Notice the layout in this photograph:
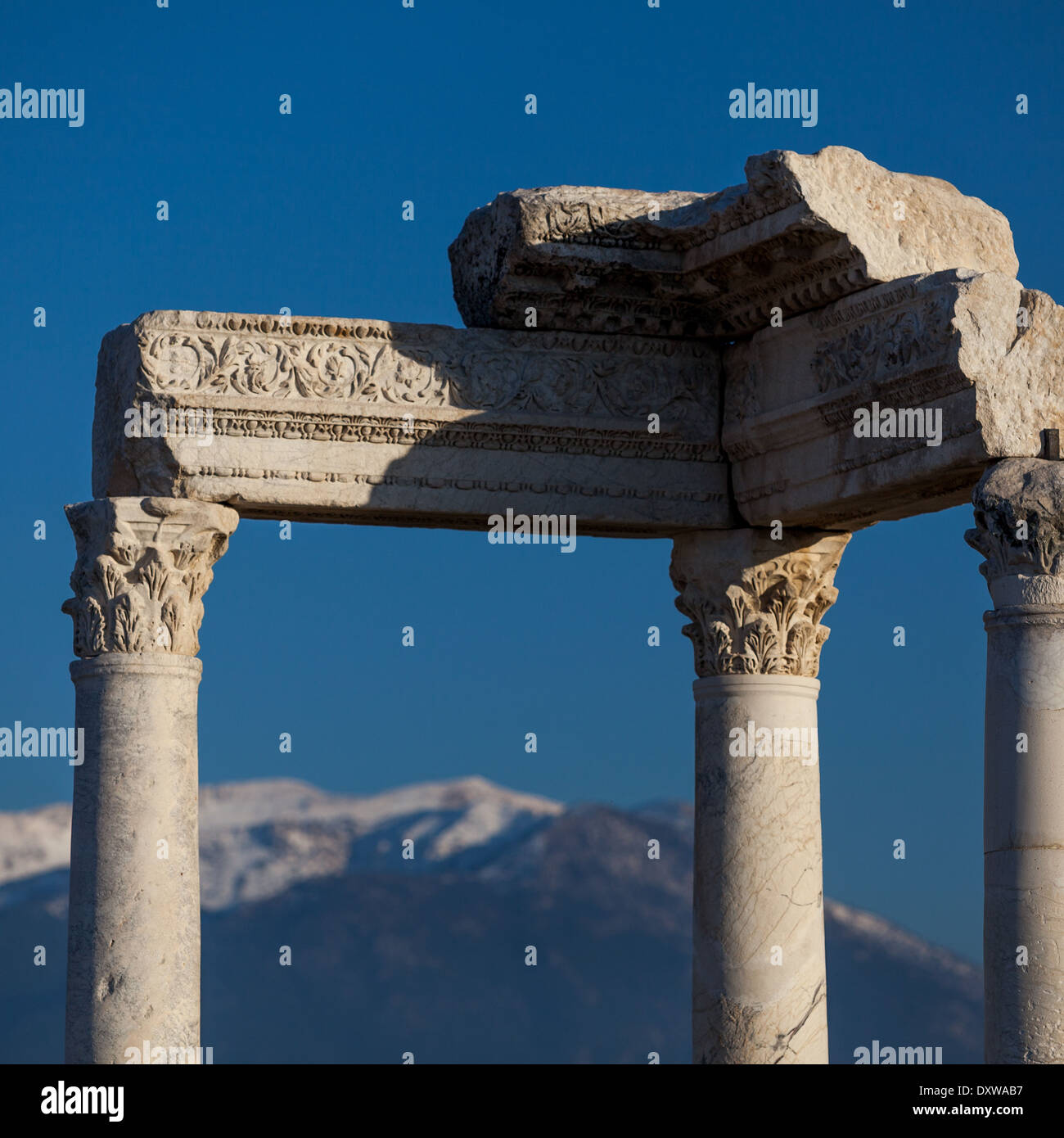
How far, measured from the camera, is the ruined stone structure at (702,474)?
60.0ft

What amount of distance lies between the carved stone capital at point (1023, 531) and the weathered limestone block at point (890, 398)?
21.1 inches

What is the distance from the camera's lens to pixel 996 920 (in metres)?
17.9

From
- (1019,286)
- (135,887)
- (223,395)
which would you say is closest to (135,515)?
(223,395)

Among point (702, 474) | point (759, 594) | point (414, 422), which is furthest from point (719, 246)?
point (759, 594)

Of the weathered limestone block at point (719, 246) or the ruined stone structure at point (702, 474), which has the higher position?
the weathered limestone block at point (719, 246)

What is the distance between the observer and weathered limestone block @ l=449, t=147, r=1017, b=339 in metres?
19.8

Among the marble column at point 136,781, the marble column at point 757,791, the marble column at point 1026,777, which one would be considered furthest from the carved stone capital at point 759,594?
the marble column at point 136,781

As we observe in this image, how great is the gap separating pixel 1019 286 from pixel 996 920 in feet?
16.1

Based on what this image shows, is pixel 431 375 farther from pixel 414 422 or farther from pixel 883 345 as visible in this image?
pixel 883 345

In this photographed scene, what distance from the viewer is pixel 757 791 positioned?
846 inches

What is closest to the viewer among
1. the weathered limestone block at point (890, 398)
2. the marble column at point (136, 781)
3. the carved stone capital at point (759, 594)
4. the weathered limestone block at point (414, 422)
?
the weathered limestone block at point (890, 398)

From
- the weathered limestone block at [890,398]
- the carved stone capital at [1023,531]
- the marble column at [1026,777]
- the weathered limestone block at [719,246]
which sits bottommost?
the marble column at [1026,777]

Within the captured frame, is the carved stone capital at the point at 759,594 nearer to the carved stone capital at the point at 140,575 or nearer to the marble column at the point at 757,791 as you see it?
the marble column at the point at 757,791
